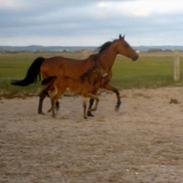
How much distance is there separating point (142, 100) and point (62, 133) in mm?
8535

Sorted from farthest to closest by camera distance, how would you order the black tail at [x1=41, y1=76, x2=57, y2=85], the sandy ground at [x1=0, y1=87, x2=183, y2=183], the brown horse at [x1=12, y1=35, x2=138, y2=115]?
the brown horse at [x1=12, y1=35, x2=138, y2=115]
the black tail at [x1=41, y1=76, x2=57, y2=85]
the sandy ground at [x1=0, y1=87, x2=183, y2=183]

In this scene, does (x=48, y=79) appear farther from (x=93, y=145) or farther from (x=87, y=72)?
(x=93, y=145)

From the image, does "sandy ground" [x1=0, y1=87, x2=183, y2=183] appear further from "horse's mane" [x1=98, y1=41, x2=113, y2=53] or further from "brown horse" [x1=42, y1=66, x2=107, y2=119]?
"horse's mane" [x1=98, y1=41, x2=113, y2=53]

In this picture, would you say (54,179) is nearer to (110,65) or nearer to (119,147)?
(119,147)

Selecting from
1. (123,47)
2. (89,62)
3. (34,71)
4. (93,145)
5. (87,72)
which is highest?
(123,47)

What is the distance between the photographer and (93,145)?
37.0 ft

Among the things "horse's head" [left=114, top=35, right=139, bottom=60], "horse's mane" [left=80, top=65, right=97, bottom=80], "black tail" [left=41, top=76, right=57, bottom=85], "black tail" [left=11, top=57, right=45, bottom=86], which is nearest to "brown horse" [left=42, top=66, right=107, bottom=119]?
"horse's mane" [left=80, top=65, right=97, bottom=80]

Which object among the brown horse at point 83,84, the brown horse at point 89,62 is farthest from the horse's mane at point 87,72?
the brown horse at point 89,62

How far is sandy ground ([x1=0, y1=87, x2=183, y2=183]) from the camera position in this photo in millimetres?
8664

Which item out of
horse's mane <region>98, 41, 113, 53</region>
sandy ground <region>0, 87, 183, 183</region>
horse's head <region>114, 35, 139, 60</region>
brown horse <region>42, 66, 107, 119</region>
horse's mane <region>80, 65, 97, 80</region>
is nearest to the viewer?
sandy ground <region>0, 87, 183, 183</region>

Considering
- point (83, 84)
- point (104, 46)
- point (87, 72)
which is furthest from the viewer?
point (104, 46)

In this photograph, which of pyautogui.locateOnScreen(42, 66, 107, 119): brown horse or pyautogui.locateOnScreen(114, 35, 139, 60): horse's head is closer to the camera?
pyautogui.locateOnScreen(42, 66, 107, 119): brown horse

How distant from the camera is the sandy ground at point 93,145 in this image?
866 centimetres

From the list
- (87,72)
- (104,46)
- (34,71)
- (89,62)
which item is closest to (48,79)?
(87,72)
